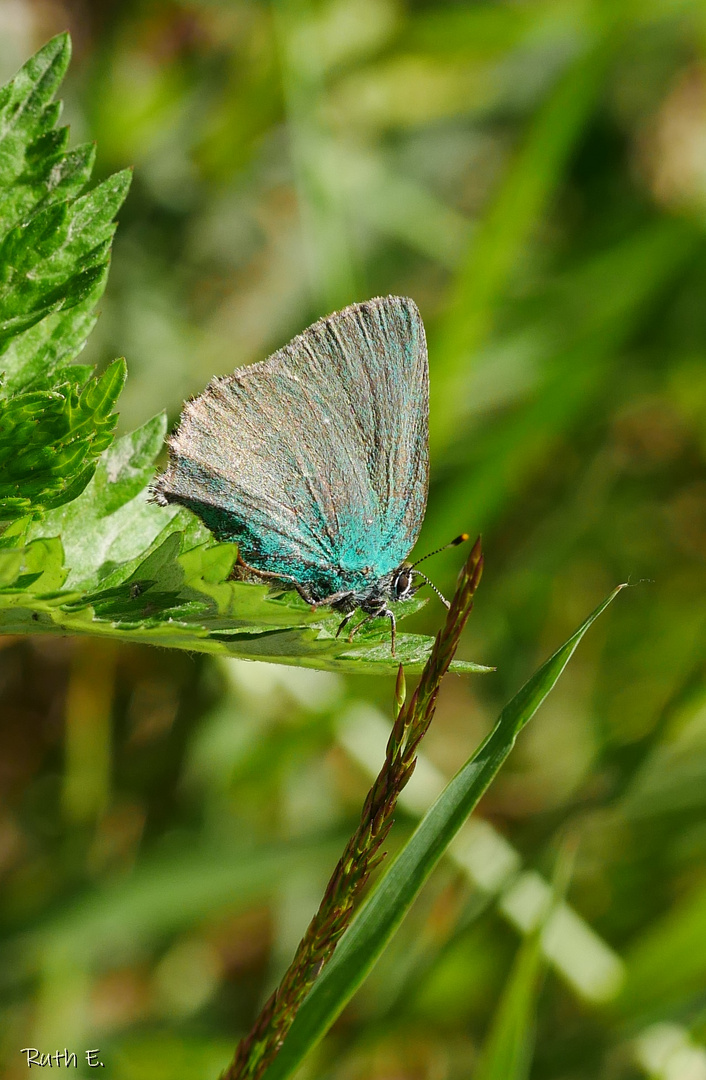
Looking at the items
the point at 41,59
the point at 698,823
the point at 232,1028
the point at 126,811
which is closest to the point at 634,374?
the point at 698,823

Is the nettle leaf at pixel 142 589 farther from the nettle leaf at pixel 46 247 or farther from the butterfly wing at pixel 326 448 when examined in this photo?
the butterfly wing at pixel 326 448

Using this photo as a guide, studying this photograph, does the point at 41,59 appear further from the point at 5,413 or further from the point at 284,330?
the point at 284,330

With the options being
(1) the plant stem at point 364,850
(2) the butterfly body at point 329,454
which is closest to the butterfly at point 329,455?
(2) the butterfly body at point 329,454
